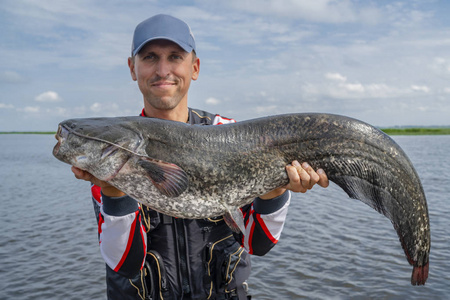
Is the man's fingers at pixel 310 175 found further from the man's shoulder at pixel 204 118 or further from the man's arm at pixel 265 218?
the man's shoulder at pixel 204 118

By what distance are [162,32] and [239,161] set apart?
1.47 meters

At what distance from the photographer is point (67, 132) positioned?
3.17 meters

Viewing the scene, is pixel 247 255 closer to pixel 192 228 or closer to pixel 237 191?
pixel 192 228

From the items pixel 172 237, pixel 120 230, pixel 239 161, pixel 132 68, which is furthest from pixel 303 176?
pixel 132 68

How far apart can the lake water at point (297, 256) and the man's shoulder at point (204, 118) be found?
5.01 m

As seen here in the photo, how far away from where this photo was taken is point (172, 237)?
3758 millimetres

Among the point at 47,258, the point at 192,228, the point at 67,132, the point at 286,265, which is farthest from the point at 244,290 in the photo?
the point at 47,258

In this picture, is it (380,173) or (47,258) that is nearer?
(380,173)

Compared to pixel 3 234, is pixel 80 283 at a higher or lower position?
lower

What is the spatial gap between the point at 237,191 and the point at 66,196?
630 inches

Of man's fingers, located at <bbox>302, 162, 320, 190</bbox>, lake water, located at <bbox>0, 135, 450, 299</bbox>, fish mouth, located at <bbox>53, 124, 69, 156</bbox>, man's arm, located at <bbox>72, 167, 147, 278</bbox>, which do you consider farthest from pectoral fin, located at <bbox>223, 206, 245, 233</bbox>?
lake water, located at <bbox>0, 135, 450, 299</bbox>

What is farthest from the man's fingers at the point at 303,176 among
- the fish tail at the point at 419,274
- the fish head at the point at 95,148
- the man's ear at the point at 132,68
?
the man's ear at the point at 132,68

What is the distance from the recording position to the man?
363 centimetres

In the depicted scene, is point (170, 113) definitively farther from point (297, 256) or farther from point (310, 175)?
point (297, 256)
